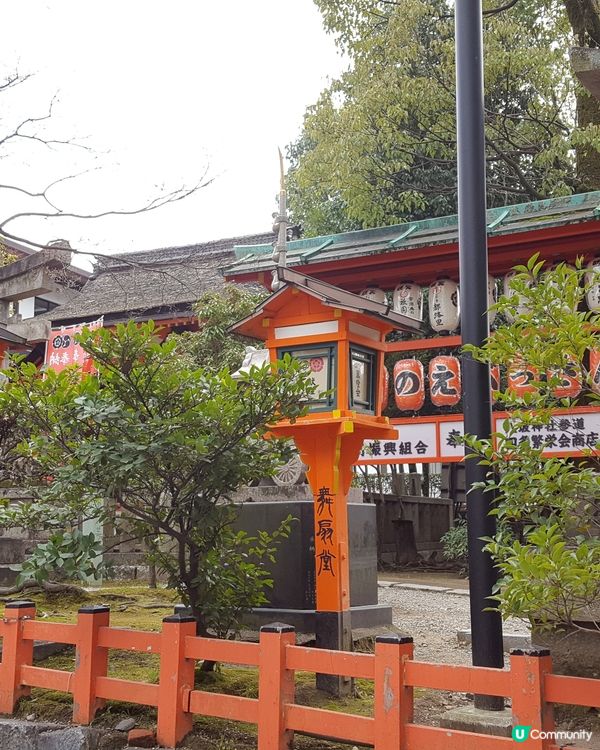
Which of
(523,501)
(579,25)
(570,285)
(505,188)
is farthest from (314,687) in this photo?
(505,188)

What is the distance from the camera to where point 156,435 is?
5.57 m

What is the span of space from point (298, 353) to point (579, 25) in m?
9.75

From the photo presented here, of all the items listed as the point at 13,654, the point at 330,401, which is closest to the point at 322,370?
the point at 330,401

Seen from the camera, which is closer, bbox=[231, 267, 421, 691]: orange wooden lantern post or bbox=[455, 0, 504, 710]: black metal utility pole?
bbox=[455, 0, 504, 710]: black metal utility pole

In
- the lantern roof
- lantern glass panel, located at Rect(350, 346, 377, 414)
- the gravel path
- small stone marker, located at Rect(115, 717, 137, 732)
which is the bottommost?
the gravel path

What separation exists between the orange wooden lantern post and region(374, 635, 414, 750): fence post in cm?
218

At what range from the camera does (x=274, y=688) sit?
4.65 m

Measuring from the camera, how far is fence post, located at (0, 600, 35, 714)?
20.0ft

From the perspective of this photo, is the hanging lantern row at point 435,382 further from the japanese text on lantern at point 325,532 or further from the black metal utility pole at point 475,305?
the black metal utility pole at point 475,305

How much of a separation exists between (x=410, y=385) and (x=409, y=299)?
163 cm

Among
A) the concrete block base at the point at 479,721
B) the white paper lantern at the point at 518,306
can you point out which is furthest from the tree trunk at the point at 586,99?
the concrete block base at the point at 479,721

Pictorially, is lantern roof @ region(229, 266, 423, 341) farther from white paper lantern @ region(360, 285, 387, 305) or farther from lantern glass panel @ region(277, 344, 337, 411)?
white paper lantern @ region(360, 285, 387, 305)

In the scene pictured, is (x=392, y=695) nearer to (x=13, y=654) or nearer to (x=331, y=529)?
(x=331, y=529)

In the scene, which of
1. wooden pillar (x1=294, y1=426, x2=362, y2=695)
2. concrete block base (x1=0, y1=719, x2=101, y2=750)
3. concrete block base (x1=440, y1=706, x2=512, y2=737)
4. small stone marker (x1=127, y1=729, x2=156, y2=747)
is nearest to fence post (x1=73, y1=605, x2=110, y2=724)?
concrete block base (x1=0, y1=719, x2=101, y2=750)
